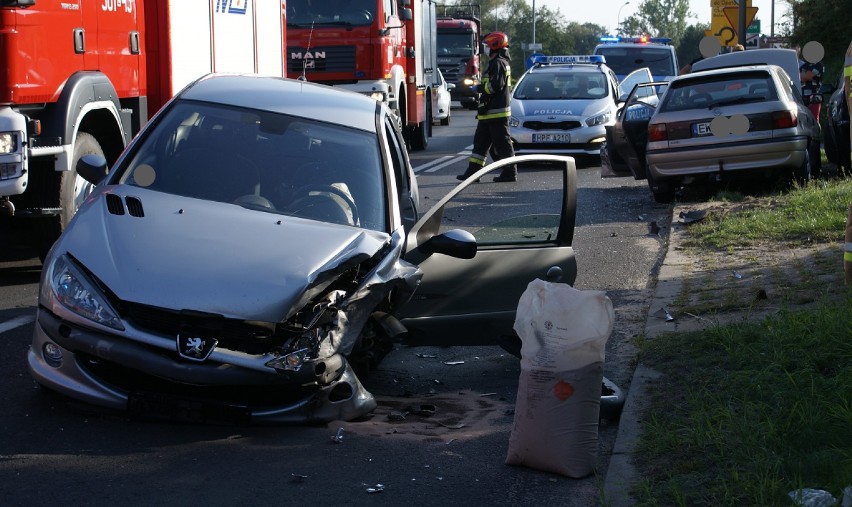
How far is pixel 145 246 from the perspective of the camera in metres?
5.41

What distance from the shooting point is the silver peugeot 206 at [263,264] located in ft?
16.5

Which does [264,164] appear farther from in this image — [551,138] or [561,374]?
[551,138]

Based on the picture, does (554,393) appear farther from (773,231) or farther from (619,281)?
(773,231)

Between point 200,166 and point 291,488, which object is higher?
point 200,166

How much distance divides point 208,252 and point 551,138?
14.6m

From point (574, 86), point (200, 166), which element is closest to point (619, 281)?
point (200, 166)

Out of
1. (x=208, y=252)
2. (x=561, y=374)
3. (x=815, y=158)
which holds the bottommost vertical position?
(x=561, y=374)

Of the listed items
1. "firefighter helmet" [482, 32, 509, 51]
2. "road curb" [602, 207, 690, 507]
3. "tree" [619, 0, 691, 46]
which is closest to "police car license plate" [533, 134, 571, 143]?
"firefighter helmet" [482, 32, 509, 51]

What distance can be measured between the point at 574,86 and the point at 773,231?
10000 millimetres

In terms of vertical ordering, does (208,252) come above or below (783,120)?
below

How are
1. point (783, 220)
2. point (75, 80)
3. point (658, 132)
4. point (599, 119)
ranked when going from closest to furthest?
point (75, 80)
point (783, 220)
point (658, 132)
point (599, 119)

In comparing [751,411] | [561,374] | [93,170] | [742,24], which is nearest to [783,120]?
[751,411]

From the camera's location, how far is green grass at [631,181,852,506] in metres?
4.41

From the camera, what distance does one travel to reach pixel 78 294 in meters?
5.19
